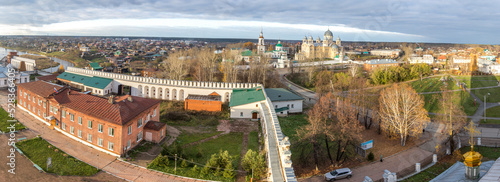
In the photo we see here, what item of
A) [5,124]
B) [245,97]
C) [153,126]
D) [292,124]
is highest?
[245,97]

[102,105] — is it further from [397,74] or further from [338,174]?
[397,74]

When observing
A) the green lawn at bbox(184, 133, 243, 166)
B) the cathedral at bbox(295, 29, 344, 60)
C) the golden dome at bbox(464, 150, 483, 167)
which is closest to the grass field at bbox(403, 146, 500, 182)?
the golden dome at bbox(464, 150, 483, 167)

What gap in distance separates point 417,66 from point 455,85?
1128 centimetres

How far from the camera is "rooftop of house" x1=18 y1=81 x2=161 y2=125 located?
70.5 ft

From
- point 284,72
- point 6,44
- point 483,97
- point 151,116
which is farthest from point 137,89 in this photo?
point 6,44

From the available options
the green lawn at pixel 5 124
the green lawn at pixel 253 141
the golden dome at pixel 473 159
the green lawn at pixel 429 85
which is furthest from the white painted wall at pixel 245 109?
the green lawn at pixel 429 85

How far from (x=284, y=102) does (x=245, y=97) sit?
490cm

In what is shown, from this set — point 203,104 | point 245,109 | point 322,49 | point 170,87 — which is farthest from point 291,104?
point 322,49

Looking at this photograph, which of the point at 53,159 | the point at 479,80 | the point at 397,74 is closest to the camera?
the point at 53,159

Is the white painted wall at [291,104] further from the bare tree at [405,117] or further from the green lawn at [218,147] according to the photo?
the bare tree at [405,117]

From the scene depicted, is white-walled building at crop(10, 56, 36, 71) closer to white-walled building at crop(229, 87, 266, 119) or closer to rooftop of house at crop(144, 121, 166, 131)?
white-walled building at crop(229, 87, 266, 119)

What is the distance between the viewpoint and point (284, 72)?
73188mm

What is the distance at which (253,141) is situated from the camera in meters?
25.5

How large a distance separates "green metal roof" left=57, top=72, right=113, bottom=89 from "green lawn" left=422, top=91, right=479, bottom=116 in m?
43.4
